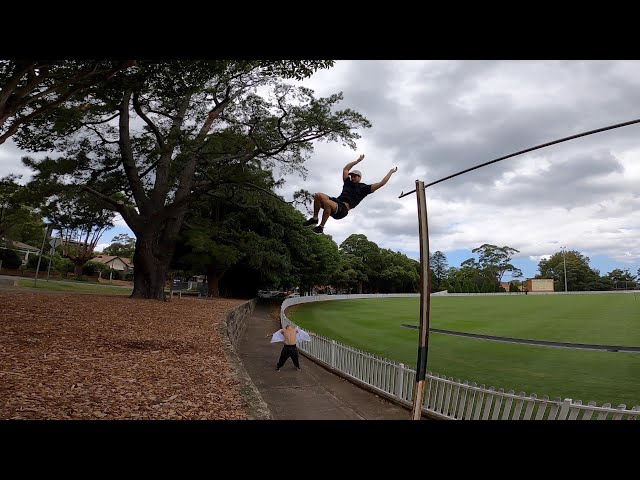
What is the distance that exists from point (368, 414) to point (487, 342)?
8.13m

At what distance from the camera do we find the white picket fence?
181 inches

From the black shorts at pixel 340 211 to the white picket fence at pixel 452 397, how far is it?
3121 mm

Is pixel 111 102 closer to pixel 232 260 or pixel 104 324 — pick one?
pixel 104 324

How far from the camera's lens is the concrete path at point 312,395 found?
6.75 metres

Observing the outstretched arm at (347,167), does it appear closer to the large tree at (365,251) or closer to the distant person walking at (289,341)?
the distant person walking at (289,341)

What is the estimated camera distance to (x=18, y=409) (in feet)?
13.1

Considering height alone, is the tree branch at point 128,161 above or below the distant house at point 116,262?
above

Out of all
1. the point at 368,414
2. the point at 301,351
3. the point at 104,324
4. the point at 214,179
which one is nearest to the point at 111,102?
the point at 214,179

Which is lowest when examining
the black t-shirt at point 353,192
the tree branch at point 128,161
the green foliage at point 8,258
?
the black t-shirt at point 353,192

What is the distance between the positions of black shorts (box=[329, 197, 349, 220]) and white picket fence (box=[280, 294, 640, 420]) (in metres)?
3.12

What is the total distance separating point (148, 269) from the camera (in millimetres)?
17250

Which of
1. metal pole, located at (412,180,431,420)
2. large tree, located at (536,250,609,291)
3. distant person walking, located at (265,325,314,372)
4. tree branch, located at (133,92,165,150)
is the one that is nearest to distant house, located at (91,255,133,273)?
tree branch, located at (133,92,165,150)

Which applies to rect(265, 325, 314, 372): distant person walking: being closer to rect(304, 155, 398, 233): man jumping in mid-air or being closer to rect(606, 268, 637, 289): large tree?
rect(304, 155, 398, 233): man jumping in mid-air

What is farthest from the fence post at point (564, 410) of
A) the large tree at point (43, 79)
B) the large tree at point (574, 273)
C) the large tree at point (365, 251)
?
the large tree at point (574, 273)
